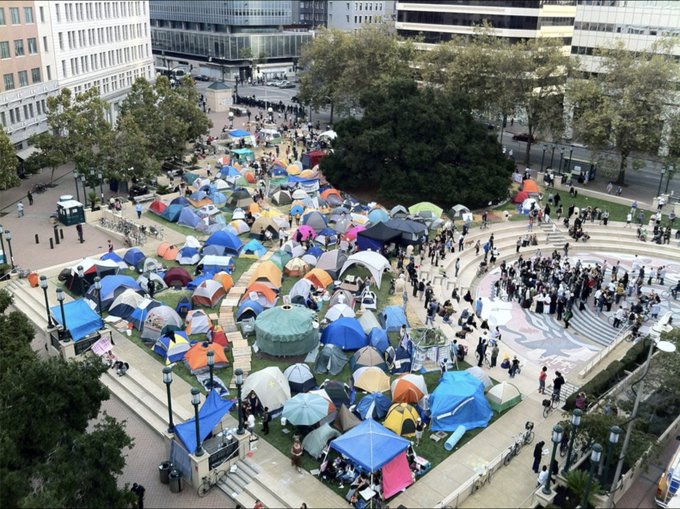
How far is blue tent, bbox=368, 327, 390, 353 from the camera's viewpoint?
Result: 2734 centimetres

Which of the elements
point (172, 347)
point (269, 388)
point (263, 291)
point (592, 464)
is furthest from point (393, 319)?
point (592, 464)

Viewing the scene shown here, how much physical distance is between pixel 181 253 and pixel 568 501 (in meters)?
25.3

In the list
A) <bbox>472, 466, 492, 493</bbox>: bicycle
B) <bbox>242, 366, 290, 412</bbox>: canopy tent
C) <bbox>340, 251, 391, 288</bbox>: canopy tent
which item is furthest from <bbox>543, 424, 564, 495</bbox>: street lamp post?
<bbox>340, 251, 391, 288</bbox>: canopy tent

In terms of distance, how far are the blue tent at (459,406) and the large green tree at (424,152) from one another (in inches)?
979

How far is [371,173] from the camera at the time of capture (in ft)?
161

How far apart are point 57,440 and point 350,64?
55029 mm

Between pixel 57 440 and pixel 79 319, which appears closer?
pixel 57 440

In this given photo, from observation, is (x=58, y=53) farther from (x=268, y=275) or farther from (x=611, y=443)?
→ (x=611, y=443)

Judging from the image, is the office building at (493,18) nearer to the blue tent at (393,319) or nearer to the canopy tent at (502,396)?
the blue tent at (393,319)

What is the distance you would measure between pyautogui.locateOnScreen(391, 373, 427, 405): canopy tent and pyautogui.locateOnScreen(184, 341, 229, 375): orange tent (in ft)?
24.2

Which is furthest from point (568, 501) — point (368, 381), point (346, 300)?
point (346, 300)

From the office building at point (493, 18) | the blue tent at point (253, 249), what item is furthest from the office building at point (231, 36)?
the blue tent at point (253, 249)

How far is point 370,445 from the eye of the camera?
65.5 ft

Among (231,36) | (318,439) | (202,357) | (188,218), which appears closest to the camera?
(318,439)
